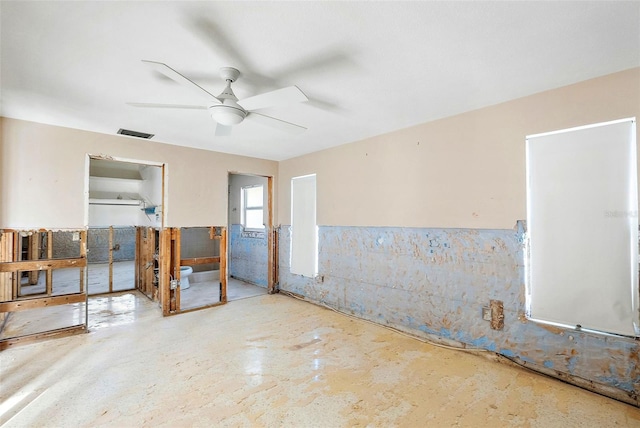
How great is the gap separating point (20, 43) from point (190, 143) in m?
2.29

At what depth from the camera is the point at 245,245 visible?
584 cm

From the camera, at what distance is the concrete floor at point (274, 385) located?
73.2 inches

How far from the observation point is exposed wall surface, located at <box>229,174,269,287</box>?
17.8 feet

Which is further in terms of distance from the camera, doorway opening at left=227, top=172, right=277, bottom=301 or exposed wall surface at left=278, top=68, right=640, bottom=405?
doorway opening at left=227, top=172, right=277, bottom=301

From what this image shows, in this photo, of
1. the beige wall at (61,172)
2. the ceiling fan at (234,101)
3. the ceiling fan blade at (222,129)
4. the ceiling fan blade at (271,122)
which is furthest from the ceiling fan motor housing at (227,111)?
the beige wall at (61,172)

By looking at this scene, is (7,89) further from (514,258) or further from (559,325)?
(559,325)

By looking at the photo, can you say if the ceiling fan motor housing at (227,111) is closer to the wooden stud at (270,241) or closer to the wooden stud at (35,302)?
the wooden stud at (35,302)

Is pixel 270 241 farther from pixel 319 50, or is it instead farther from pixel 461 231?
pixel 319 50

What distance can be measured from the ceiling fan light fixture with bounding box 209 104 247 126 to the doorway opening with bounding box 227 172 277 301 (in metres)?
2.98

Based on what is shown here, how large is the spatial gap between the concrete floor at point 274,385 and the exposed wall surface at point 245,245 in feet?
7.39

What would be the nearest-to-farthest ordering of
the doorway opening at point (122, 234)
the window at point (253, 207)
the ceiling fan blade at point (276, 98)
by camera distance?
the ceiling fan blade at point (276, 98) < the doorway opening at point (122, 234) < the window at point (253, 207)

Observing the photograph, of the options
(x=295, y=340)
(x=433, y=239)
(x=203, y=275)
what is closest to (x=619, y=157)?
(x=433, y=239)

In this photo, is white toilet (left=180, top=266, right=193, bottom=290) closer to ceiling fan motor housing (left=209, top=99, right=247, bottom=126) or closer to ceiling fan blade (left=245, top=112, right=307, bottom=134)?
ceiling fan blade (left=245, top=112, right=307, bottom=134)

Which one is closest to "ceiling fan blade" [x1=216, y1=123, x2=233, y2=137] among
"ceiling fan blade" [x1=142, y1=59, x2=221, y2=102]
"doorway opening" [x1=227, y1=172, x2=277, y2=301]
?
"ceiling fan blade" [x1=142, y1=59, x2=221, y2=102]
